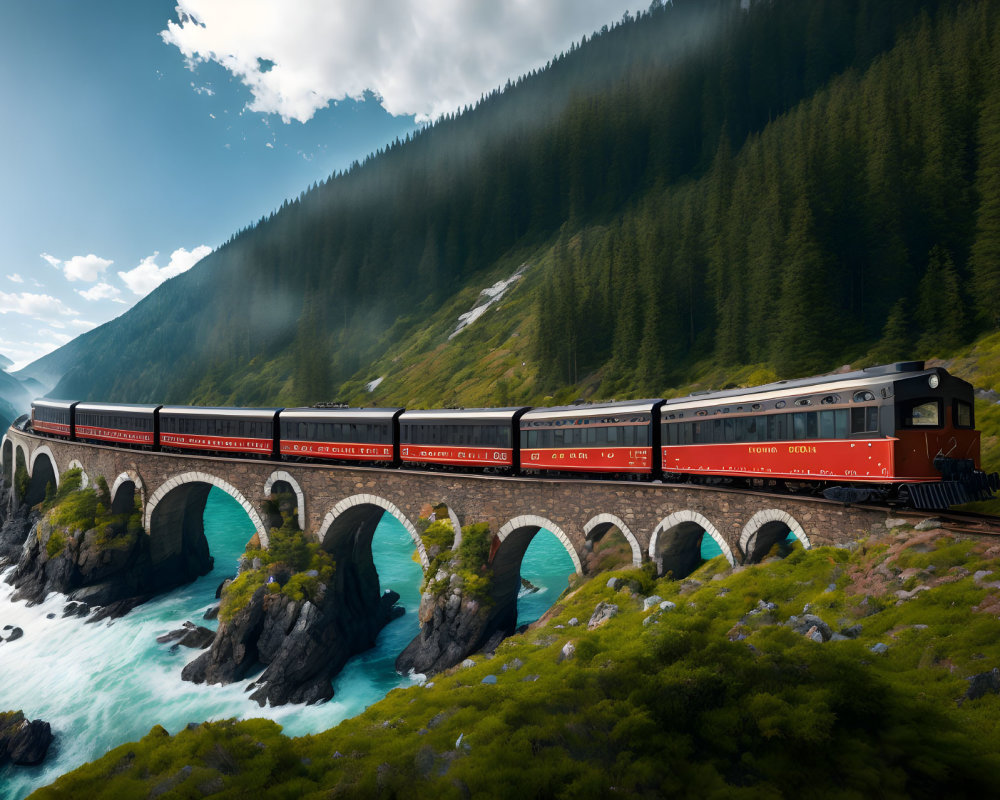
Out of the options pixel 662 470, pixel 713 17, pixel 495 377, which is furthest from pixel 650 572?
pixel 713 17

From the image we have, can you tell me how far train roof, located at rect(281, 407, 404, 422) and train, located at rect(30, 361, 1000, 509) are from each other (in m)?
0.08

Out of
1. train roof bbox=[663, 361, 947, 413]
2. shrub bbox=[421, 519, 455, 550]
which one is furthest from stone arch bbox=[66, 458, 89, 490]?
train roof bbox=[663, 361, 947, 413]

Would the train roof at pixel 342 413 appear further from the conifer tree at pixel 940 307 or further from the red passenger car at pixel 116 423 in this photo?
the conifer tree at pixel 940 307

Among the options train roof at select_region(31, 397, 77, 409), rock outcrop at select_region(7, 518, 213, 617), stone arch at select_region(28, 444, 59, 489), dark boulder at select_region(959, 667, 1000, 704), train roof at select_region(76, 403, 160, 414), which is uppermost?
train roof at select_region(31, 397, 77, 409)

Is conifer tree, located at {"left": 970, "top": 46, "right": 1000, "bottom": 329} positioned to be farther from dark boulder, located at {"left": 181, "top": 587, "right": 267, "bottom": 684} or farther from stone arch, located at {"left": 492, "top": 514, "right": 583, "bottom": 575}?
dark boulder, located at {"left": 181, "top": 587, "right": 267, "bottom": 684}

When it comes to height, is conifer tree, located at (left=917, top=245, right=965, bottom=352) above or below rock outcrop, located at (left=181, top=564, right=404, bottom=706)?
above

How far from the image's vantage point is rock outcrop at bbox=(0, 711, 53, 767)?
79.3 ft

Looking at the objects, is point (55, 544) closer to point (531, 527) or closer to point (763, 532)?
point (531, 527)

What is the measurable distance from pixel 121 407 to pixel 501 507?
35.0 metres

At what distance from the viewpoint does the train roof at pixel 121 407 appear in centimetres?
4017

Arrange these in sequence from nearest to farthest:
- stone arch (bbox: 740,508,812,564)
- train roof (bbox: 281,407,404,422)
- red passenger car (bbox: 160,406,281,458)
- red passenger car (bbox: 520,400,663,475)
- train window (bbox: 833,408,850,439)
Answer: train window (bbox: 833,408,850,439) < stone arch (bbox: 740,508,812,564) < red passenger car (bbox: 520,400,663,475) < train roof (bbox: 281,407,404,422) < red passenger car (bbox: 160,406,281,458)

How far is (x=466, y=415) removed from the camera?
27.9 meters

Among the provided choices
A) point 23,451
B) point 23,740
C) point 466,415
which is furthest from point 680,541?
point 23,451

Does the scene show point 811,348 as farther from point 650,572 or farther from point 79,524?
point 79,524
